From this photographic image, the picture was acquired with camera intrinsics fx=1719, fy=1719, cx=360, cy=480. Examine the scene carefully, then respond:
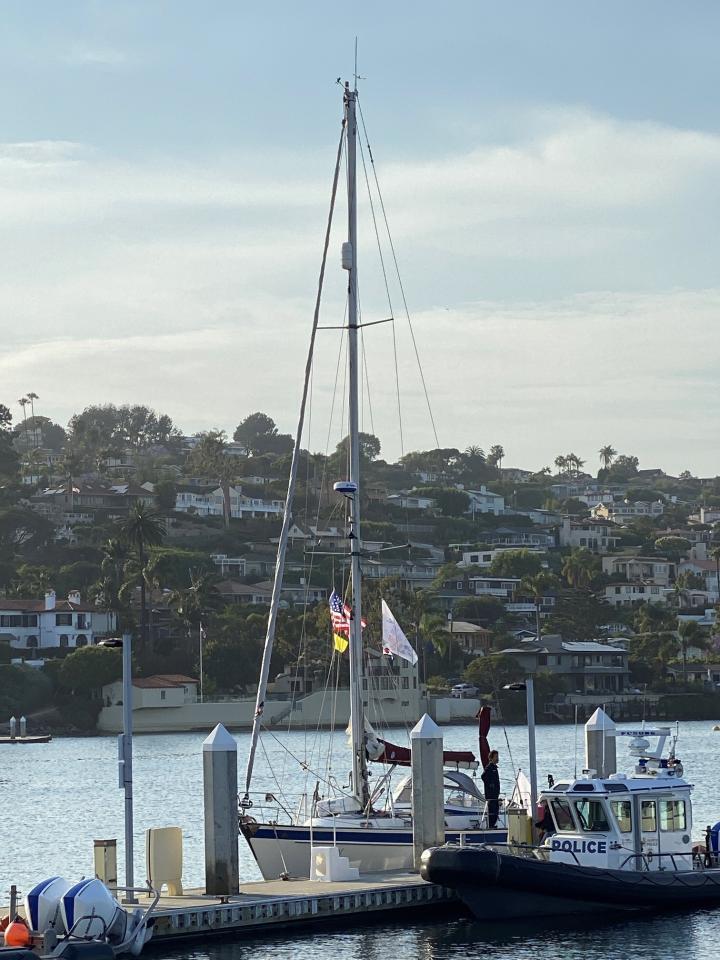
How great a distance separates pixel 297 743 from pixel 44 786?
128 feet

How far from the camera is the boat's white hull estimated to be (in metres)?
32.8

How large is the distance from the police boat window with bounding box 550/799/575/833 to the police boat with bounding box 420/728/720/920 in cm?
2

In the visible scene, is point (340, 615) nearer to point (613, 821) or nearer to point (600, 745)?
point (600, 745)

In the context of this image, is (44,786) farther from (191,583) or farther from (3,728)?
(191,583)

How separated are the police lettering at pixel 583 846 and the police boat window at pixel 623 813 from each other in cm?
45

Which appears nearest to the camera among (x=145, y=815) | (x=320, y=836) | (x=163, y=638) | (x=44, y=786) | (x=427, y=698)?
(x=320, y=836)

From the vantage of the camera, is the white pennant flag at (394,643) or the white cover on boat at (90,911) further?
the white pennant flag at (394,643)

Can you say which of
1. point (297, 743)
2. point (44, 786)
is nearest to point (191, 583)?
point (297, 743)

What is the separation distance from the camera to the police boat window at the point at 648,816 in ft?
102

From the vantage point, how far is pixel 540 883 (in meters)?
30.3

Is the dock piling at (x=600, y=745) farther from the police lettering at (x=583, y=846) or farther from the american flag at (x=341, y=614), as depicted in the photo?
the police lettering at (x=583, y=846)

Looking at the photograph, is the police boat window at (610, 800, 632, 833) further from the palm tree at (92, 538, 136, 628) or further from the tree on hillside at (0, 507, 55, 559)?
the tree on hillside at (0, 507, 55, 559)

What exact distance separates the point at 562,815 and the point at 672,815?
82.5 inches

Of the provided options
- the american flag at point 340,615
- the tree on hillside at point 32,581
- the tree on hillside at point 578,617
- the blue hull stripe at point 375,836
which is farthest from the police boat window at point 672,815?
the tree on hillside at point 578,617
